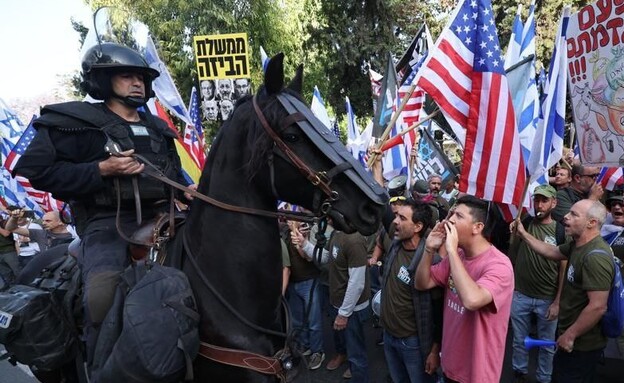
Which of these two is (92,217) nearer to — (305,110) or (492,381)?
(305,110)

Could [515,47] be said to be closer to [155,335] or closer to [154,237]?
[154,237]

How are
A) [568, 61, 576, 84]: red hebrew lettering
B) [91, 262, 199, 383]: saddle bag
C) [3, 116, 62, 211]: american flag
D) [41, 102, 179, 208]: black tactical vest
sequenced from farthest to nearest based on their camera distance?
[3, 116, 62, 211]: american flag → [568, 61, 576, 84]: red hebrew lettering → [41, 102, 179, 208]: black tactical vest → [91, 262, 199, 383]: saddle bag

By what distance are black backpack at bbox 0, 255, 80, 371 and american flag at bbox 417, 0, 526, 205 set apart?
353cm

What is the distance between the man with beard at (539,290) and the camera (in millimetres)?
5305

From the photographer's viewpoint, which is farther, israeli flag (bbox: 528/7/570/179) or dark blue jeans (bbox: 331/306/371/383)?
dark blue jeans (bbox: 331/306/371/383)

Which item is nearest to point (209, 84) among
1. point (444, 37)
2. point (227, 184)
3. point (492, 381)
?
point (444, 37)

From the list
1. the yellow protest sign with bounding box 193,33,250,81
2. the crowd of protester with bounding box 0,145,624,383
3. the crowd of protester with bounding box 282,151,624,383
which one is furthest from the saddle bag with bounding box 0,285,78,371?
the yellow protest sign with bounding box 193,33,250,81

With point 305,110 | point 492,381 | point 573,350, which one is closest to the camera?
point 305,110

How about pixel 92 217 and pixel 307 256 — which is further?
pixel 307 256

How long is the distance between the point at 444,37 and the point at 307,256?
3305 millimetres

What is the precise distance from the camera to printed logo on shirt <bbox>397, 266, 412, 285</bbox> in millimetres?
4113

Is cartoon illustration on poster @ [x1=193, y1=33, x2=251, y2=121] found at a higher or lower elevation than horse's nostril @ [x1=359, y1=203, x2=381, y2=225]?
higher

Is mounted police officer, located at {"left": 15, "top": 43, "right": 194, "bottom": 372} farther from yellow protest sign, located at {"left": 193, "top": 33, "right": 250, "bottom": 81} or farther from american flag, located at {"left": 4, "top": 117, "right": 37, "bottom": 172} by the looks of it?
yellow protest sign, located at {"left": 193, "top": 33, "right": 250, "bottom": 81}

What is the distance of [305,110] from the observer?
246 centimetres
